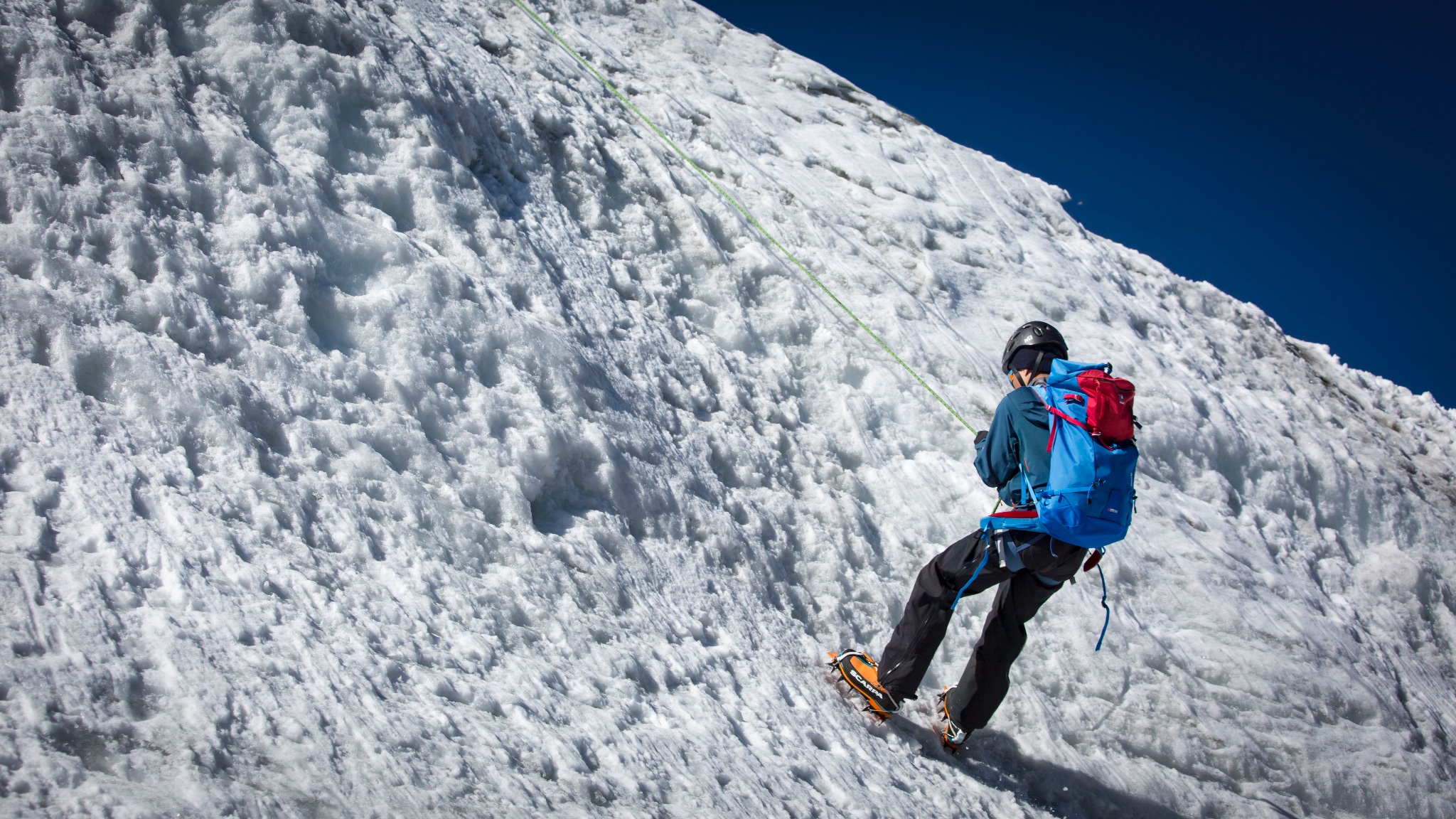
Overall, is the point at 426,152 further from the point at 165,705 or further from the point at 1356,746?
the point at 1356,746

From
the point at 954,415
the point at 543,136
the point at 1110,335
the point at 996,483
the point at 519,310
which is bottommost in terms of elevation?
the point at 519,310

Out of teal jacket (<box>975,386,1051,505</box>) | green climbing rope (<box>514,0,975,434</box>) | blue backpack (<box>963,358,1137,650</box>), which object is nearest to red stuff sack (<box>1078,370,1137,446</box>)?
blue backpack (<box>963,358,1137,650</box>)

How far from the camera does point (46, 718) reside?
1965mm

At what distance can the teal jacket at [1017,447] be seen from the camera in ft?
12.2

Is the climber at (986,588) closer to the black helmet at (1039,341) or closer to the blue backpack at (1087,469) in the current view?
the blue backpack at (1087,469)

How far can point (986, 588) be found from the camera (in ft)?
12.9

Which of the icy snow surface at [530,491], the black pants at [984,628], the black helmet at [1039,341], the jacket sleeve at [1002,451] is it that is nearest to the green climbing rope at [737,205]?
the icy snow surface at [530,491]

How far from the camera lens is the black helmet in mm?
4176

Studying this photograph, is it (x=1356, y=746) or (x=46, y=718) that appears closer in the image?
(x=46, y=718)

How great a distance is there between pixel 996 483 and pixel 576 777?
2.43m

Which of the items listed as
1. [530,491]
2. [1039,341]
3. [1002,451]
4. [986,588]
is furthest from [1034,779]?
[530,491]

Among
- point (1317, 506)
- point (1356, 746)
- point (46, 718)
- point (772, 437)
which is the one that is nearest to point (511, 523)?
point (46, 718)

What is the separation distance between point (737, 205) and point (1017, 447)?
4.02m

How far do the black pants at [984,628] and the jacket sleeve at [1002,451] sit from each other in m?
0.32
